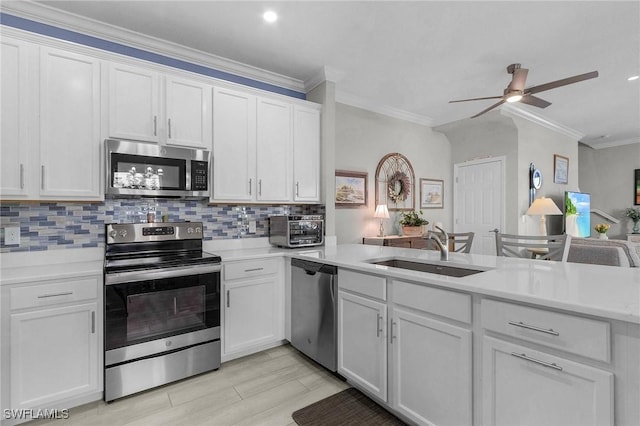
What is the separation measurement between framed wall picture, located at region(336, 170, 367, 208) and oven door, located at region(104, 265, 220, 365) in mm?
2235

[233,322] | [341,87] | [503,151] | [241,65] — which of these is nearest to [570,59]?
[503,151]

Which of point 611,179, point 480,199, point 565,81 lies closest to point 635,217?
point 611,179

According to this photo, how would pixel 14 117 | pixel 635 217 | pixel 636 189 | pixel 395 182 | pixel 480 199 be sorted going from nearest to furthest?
pixel 14 117 → pixel 395 182 → pixel 480 199 → pixel 635 217 → pixel 636 189

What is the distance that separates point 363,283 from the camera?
6.79 feet

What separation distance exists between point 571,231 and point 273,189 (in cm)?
591

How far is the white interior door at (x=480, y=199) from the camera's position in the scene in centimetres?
531

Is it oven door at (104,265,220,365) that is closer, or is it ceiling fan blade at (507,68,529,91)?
oven door at (104,265,220,365)

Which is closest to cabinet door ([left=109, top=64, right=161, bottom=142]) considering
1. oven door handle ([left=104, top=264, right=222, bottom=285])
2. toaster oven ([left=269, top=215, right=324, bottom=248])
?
oven door handle ([left=104, top=264, right=222, bottom=285])

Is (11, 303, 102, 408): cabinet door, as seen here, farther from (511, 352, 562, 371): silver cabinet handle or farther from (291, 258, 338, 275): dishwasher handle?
(511, 352, 562, 371): silver cabinet handle

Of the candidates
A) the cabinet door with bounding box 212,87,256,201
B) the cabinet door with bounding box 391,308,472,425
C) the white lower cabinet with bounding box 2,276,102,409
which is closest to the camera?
the cabinet door with bounding box 391,308,472,425

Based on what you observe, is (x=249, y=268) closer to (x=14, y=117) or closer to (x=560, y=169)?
(x=14, y=117)

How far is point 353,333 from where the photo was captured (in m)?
2.16

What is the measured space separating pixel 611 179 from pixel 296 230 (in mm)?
7952

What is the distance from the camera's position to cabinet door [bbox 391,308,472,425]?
1.51m
